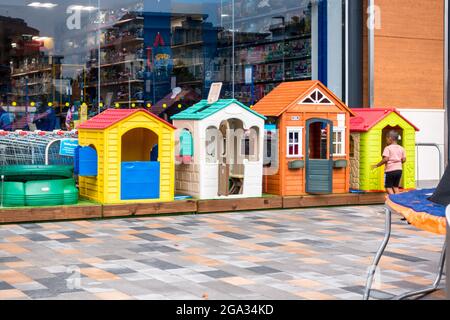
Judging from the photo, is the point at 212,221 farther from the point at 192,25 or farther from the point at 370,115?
the point at 192,25

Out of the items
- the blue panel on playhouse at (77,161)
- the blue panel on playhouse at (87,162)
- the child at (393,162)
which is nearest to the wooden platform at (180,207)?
the blue panel on playhouse at (87,162)

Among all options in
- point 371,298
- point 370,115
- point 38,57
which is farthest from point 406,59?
point 371,298

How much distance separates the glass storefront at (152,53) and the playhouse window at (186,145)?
201 centimetres

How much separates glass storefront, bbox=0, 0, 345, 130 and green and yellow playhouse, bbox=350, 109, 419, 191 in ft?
7.17

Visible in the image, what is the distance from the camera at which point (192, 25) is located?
42.5 feet

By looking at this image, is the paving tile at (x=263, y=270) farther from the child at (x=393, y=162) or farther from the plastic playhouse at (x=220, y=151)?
the child at (x=393, y=162)

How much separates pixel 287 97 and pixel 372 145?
4.77 feet

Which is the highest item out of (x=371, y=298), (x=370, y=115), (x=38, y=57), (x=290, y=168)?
(x=38, y=57)

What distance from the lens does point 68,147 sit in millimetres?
10844

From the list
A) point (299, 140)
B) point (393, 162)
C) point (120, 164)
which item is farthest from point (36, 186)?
point (393, 162)

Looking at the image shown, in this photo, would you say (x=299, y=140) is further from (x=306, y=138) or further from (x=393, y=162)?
(x=393, y=162)

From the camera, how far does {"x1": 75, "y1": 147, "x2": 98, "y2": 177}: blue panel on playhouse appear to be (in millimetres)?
9938

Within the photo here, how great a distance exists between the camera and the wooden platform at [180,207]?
9430mm

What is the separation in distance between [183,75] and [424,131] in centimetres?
464
